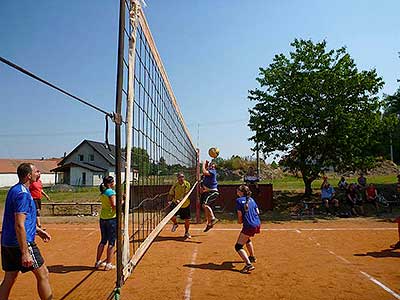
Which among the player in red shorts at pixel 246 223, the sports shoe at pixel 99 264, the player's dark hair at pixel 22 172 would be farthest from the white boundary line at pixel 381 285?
the player's dark hair at pixel 22 172

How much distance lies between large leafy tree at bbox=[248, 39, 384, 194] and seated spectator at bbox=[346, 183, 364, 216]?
54.4 inches

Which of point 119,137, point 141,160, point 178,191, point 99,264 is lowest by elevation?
point 99,264

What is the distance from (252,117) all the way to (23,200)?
15.1 meters

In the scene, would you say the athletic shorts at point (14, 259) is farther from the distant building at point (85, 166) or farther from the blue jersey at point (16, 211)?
the distant building at point (85, 166)

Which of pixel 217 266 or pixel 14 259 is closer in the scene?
pixel 14 259

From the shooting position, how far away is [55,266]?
6973mm

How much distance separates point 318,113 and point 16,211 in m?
14.9

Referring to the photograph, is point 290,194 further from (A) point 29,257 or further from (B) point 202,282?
(A) point 29,257

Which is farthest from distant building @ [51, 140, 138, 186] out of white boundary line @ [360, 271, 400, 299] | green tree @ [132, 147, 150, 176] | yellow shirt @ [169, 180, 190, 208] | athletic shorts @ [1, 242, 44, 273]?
athletic shorts @ [1, 242, 44, 273]

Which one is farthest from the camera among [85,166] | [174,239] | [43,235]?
[85,166]

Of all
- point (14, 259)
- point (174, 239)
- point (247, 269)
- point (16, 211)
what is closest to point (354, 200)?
point (174, 239)

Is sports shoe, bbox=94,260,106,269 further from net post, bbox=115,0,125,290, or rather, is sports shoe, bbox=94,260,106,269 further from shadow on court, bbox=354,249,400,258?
shadow on court, bbox=354,249,400,258

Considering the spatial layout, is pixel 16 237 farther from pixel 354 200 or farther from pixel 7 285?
pixel 354 200

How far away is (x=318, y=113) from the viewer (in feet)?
54.7
